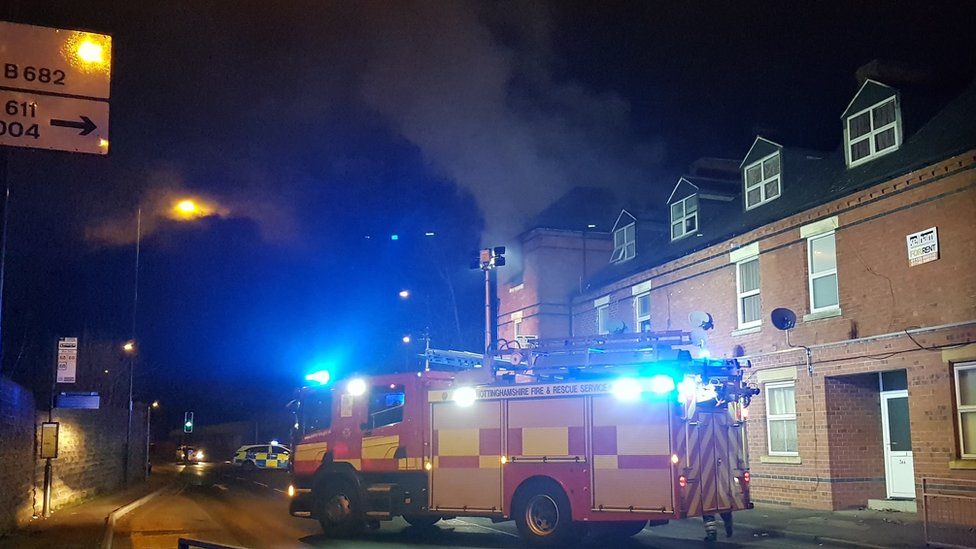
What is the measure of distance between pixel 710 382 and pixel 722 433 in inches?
31.0

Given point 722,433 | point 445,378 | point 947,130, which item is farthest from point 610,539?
point 947,130

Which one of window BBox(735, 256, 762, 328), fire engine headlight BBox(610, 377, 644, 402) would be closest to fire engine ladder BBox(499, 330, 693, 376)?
fire engine headlight BBox(610, 377, 644, 402)

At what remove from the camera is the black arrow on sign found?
691cm

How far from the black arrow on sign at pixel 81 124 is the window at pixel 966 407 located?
A: 1284cm

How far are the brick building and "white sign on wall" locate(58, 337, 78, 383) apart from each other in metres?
13.7

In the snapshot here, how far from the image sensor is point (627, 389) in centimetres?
1192

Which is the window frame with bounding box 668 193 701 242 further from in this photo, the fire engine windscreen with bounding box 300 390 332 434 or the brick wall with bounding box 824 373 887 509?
Result: the fire engine windscreen with bounding box 300 390 332 434

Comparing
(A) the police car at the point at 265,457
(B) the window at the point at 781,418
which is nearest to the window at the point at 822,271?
(B) the window at the point at 781,418

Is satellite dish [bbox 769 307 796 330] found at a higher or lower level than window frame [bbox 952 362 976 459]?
higher

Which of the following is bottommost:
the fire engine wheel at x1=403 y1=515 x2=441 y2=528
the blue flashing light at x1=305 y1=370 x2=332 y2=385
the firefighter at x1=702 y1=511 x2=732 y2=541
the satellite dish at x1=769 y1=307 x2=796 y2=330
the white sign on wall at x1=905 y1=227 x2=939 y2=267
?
the fire engine wheel at x1=403 y1=515 x2=441 y2=528

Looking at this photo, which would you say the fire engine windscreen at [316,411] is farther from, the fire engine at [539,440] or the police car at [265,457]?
the police car at [265,457]

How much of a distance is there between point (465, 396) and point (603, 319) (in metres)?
13.1

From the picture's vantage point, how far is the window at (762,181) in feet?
63.0

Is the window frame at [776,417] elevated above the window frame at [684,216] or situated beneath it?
situated beneath
